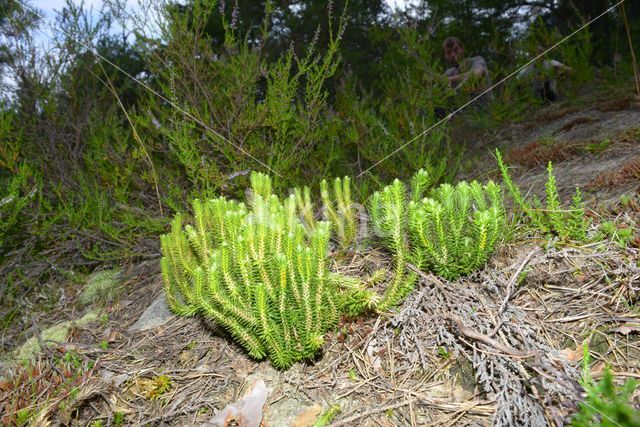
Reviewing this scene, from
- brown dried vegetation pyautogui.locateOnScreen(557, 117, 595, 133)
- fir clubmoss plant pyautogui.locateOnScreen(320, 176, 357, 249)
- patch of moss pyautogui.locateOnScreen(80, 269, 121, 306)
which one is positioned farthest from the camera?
brown dried vegetation pyautogui.locateOnScreen(557, 117, 595, 133)

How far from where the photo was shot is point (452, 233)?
5.38 feet

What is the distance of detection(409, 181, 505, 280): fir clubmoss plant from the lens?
5.11 feet

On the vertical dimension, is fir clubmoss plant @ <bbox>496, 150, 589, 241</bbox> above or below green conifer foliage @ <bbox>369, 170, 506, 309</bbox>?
below

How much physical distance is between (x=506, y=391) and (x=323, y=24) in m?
11.5

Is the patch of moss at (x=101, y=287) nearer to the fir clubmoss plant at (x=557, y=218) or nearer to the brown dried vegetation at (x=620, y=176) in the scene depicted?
the fir clubmoss plant at (x=557, y=218)

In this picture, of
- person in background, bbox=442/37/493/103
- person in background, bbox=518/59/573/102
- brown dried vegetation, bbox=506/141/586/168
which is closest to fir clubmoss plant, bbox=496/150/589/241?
brown dried vegetation, bbox=506/141/586/168

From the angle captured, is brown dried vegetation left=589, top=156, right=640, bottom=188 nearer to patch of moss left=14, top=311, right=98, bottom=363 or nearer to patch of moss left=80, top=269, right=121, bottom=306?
patch of moss left=14, top=311, right=98, bottom=363

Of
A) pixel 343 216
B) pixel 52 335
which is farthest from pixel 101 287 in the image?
pixel 343 216

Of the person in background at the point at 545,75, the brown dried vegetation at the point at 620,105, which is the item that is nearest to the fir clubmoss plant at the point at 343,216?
the brown dried vegetation at the point at 620,105

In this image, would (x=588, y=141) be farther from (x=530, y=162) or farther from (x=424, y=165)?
(x=424, y=165)

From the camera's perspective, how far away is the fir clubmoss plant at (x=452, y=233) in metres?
1.56

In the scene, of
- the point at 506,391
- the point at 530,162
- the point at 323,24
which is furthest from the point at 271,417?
the point at 323,24

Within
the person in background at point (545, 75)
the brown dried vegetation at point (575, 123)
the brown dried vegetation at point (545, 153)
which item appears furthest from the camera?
the person in background at point (545, 75)

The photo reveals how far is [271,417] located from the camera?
1.50 m
